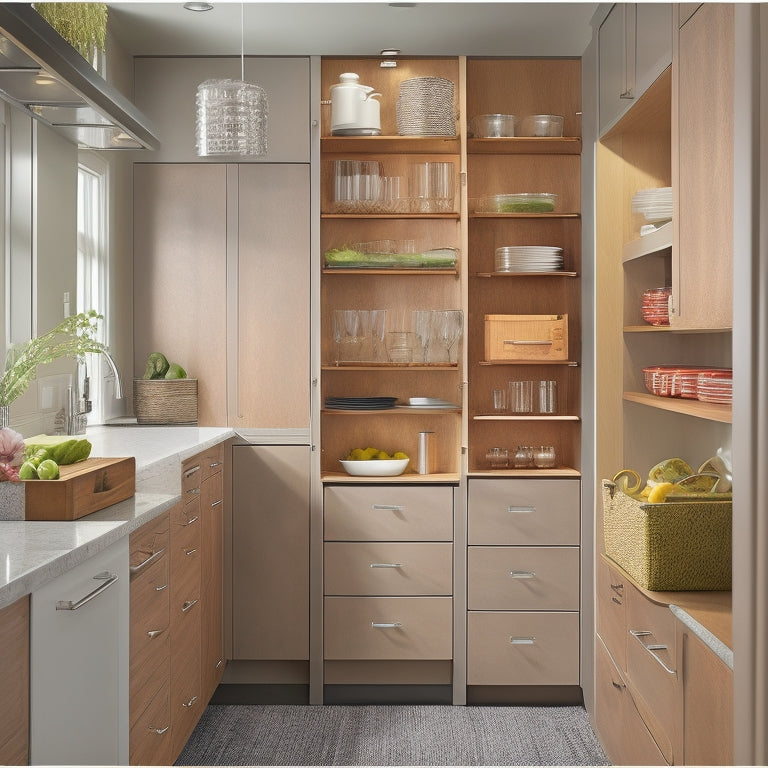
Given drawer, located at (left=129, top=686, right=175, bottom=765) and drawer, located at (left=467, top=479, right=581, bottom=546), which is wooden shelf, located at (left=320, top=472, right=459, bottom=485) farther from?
drawer, located at (left=129, top=686, right=175, bottom=765)

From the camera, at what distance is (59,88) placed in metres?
2.04

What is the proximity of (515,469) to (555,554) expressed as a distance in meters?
0.40

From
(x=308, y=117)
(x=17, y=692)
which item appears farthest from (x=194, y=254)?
(x=17, y=692)

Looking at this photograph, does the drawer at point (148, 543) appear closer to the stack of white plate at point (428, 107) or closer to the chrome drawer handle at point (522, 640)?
the chrome drawer handle at point (522, 640)

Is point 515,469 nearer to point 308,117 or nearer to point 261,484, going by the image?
point 261,484

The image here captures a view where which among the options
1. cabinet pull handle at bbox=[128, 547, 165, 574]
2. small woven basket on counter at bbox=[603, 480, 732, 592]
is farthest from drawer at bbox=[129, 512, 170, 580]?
small woven basket on counter at bbox=[603, 480, 732, 592]

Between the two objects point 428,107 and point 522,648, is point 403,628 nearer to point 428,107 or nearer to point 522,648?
point 522,648

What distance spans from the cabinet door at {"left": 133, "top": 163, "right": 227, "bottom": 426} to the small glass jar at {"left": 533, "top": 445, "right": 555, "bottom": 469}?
1349 mm

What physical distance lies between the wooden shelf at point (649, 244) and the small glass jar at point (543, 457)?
2.98 ft

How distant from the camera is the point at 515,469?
3.63 metres

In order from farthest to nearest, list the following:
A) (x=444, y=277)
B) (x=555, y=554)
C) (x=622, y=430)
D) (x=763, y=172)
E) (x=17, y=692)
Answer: (x=444, y=277) → (x=555, y=554) → (x=622, y=430) → (x=17, y=692) → (x=763, y=172)

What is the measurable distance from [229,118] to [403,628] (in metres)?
2.10

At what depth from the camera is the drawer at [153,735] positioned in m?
2.15

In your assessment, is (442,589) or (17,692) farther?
(442,589)
